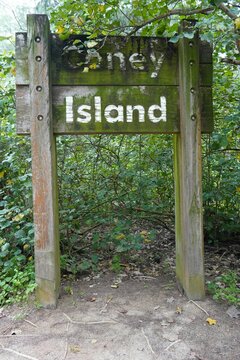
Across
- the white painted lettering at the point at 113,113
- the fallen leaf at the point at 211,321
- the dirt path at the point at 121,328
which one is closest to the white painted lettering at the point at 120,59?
the white painted lettering at the point at 113,113

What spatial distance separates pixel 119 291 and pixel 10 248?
53.1 inches

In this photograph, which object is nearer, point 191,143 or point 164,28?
point 191,143

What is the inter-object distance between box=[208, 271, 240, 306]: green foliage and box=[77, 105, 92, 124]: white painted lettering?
1.90 m

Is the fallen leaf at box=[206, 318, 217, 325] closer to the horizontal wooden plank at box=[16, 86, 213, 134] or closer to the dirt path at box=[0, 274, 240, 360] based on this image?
the dirt path at box=[0, 274, 240, 360]

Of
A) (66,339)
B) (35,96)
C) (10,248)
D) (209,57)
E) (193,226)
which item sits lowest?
(66,339)

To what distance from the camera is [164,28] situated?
3.05 metres

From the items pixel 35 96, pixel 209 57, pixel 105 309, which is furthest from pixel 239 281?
pixel 35 96

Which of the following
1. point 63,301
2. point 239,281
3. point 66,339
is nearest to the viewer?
point 66,339

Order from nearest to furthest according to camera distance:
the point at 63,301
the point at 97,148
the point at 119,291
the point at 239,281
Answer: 1. the point at 63,301
2. the point at 119,291
3. the point at 239,281
4. the point at 97,148

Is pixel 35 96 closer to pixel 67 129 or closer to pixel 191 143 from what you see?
pixel 67 129

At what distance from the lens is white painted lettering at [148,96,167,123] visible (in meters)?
2.84

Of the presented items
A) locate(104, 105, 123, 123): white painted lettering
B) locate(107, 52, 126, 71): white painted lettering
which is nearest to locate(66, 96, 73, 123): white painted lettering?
locate(104, 105, 123, 123): white painted lettering

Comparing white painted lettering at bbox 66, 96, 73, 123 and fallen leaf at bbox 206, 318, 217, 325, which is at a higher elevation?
white painted lettering at bbox 66, 96, 73, 123

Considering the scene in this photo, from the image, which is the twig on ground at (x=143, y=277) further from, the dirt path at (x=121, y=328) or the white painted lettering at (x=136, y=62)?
the white painted lettering at (x=136, y=62)
